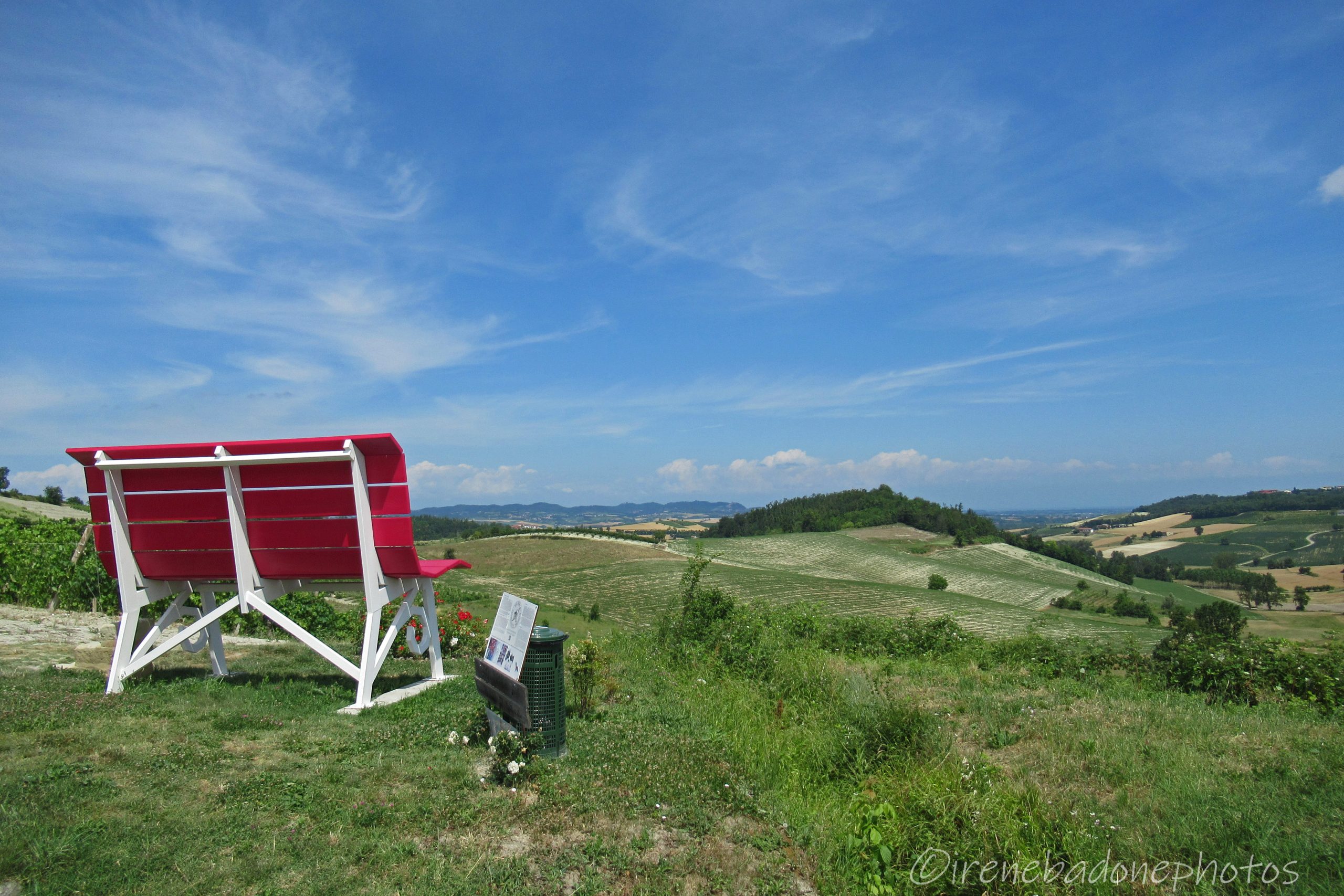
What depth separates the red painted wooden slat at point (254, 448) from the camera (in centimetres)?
603

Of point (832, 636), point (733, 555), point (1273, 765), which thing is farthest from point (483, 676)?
point (733, 555)

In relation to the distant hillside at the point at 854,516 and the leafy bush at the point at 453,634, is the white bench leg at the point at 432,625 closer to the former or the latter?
the leafy bush at the point at 453,634

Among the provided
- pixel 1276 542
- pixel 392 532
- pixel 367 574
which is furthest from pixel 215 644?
pixel 1276 542

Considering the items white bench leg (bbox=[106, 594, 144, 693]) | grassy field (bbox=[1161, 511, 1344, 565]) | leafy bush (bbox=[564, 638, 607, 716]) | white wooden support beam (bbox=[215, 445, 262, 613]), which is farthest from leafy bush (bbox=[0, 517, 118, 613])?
grassy field (bbox=[1161, 511, 1344, 565])

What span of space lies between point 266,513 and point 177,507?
0.95 meters

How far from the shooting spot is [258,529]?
662 centimetres

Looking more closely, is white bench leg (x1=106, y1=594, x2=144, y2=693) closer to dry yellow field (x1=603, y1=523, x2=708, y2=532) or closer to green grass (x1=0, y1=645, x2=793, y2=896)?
green grass (x1=0, y1=645, x2=793, y2=896)

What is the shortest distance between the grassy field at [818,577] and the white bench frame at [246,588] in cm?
1691

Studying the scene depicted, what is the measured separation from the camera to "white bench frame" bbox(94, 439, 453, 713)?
619 centimetres

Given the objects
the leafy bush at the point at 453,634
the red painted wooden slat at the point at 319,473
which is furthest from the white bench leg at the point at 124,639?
the leafy bush at the point at 453,634

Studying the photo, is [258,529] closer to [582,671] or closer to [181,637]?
[181,637]

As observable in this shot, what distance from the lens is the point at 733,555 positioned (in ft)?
184

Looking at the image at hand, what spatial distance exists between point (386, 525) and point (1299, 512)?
123 metres

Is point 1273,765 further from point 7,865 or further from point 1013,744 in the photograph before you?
point 7,865
